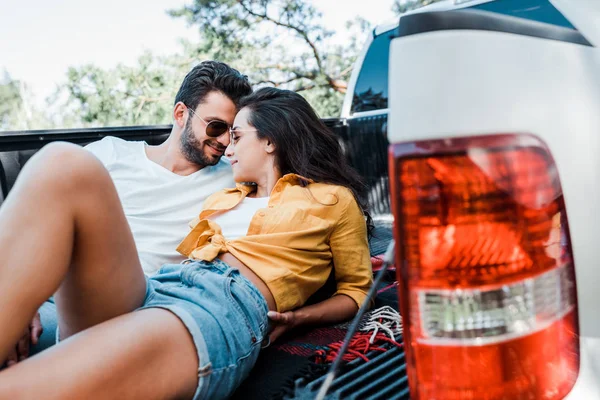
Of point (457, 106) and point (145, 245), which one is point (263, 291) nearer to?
point (145, 245)

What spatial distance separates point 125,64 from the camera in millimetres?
16344

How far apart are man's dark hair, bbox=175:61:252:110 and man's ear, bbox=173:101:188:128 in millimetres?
27

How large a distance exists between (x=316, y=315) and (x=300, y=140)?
0.79 meters

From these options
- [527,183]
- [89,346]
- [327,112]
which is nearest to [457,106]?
[527,183]

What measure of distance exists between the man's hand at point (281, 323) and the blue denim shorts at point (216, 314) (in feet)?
0.18

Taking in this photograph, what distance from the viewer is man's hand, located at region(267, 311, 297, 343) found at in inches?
68.9

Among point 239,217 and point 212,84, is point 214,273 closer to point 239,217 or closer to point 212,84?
point 239,217

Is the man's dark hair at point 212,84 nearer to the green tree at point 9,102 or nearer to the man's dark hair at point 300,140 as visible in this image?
the man's dark hair at point 300,140

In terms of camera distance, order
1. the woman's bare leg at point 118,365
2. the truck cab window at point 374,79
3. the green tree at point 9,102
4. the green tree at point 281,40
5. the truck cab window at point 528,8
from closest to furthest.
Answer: the woman's bare leg at point 118,365 < the truck cab window at point 528,8 < the truck cab window at point 374,79 < the green tree at point 281,40 < the green tree at point 9,102

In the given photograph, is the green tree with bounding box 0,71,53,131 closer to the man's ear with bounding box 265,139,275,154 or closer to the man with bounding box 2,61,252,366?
the man with bounding box 2,61,252,366

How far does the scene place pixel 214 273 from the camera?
1727 millimetres

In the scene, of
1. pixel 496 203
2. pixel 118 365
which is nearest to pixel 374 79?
pixel 118 365

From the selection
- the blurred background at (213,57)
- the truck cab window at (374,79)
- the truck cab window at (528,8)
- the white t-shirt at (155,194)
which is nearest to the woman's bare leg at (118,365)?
the white t-shirt at (155,194)

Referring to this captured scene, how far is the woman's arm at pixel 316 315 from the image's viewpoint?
1788 mm
